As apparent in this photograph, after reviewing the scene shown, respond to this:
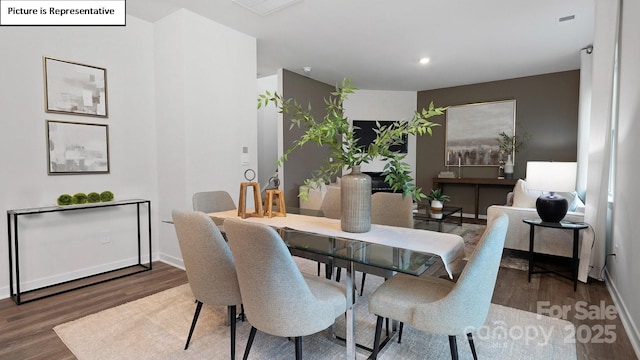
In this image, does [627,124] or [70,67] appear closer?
[627,124]

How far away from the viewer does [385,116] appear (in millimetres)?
6922

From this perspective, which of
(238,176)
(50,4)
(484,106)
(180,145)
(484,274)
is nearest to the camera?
(484,274)

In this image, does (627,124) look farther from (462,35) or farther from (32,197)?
(32,197)

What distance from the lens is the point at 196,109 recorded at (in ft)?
11.1

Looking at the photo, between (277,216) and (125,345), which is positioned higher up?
(277,216)

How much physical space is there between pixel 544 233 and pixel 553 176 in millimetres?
721

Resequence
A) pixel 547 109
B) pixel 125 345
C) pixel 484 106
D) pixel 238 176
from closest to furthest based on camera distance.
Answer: pixel 125 345
pixel 238 176
pixel 547 109
pixel 484 106

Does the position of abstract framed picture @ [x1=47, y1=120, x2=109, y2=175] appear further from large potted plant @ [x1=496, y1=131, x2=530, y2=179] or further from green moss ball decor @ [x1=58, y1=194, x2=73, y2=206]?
large potted plant @ [x1=496, y1=131, x2=530, y2=179]

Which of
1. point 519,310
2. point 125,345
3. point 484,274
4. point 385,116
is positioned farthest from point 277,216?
point 385,116

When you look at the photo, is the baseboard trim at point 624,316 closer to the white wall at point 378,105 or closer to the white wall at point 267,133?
the white wall at point 378,105

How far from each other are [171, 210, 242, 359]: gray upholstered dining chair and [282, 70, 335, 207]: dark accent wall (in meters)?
3.72

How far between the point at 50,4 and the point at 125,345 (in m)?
2.98

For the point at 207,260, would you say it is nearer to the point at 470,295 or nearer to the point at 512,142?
the point at 470,295

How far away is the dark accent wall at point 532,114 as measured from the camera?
5.48 m
